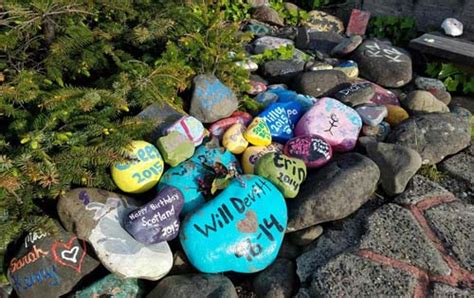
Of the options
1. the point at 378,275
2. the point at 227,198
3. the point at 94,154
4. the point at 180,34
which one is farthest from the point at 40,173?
the point at 378,275

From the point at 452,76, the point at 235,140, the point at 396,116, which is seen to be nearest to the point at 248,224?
the point at 235,140

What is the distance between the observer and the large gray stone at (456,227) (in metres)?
2.79

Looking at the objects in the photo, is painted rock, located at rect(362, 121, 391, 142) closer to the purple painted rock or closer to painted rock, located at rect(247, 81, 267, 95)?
painted rock, located at rect(247, 81, 267, 95)

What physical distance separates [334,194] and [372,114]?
3.81ft

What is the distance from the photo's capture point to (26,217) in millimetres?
2725

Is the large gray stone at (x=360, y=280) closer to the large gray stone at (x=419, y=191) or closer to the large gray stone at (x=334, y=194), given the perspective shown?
the large gray stone at (x=334, y=194)

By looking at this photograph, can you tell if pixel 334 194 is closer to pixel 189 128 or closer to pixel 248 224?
pixel 248 224

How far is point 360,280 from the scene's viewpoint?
260 centimetres

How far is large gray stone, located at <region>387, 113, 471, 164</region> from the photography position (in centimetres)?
359

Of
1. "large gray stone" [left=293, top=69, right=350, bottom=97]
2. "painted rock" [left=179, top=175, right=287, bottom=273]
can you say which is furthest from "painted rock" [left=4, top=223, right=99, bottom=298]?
"large gray stone" [left=293, top=69, right=350, bottom=97]

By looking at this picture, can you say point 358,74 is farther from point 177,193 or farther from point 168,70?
point 177,193

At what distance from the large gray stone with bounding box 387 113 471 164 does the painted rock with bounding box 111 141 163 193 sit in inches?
77.3

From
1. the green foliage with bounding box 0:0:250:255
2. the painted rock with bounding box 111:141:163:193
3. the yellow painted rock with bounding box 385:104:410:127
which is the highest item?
the green foliage with bounding box 0:0:250:255

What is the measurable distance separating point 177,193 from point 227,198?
333 millimetres
